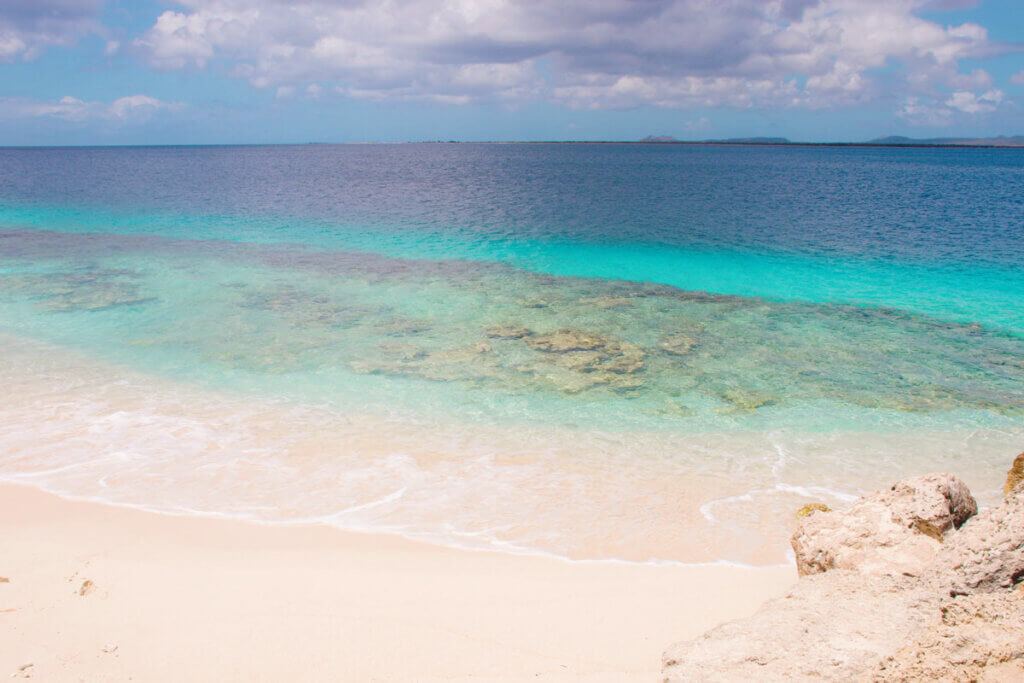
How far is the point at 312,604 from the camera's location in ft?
19.8

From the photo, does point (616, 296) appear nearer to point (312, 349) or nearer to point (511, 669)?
point (312, 349)

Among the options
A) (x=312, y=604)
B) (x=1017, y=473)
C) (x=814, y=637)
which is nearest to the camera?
(x=814, y=637)

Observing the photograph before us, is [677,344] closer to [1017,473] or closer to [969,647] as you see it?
[1017,473]

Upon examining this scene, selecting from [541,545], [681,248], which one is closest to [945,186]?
[681,248]

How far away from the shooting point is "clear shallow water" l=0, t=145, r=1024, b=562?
863cm

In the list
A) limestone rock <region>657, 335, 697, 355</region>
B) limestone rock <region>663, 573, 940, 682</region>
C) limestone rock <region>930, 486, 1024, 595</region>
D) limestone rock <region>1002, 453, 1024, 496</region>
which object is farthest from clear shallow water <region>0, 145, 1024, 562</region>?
limestone rock <region>930, 486, 1024, 595</region>

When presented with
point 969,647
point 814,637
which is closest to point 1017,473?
point 969,647

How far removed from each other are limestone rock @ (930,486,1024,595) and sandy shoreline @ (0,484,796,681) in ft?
7.74

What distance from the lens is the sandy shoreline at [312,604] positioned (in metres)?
5.04

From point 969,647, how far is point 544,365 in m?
11.2

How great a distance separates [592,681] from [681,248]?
92.5ft

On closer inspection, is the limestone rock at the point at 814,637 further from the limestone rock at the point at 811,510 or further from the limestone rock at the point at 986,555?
the limestone rock at the point at 811,510

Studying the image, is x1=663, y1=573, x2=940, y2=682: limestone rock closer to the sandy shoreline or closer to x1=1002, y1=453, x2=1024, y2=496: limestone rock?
the sandy shoreline

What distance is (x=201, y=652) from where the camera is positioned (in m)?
5.17
